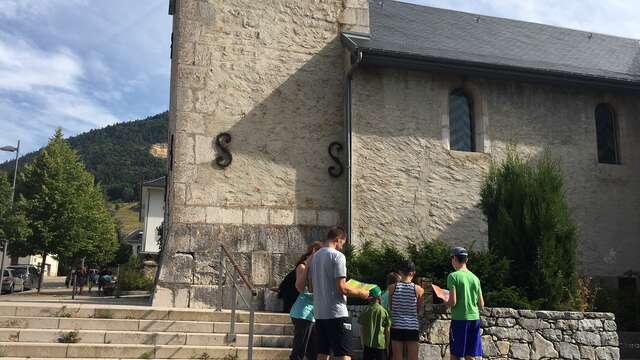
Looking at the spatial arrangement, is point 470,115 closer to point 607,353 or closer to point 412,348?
point 607,353

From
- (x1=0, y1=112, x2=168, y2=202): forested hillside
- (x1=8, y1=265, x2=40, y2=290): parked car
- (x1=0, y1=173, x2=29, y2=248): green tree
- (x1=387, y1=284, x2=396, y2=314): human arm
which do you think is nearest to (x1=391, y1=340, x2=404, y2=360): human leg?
(x1=387, y1=284, x2=396, y2=314): human arm

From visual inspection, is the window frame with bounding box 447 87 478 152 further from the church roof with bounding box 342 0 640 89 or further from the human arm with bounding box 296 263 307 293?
the human arm with bounding box 296 263 307 293

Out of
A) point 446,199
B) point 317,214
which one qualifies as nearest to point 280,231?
point 317,214

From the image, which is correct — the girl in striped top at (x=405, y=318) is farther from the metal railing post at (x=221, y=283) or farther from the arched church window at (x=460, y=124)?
the arched church window at (x=460, y=124)

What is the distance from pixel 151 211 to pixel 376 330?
34.4 metres

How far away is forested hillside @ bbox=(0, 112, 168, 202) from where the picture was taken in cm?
11056

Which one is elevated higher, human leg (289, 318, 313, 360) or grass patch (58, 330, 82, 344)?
human leg (289, 318, 313, 360)

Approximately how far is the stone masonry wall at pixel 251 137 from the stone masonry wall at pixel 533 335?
10.4 feet

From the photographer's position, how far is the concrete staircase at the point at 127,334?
6.93 meters

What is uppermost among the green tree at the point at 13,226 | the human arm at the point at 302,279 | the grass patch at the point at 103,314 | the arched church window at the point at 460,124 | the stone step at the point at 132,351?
the arched church window at the point at 460,124

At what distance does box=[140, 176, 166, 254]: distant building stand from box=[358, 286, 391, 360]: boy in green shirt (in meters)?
32.8

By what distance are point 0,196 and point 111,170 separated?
3518 inches

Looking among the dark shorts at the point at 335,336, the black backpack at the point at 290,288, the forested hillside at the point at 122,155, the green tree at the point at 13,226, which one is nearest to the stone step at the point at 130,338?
the black backpack at the point at 290,288

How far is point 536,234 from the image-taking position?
9.06m
